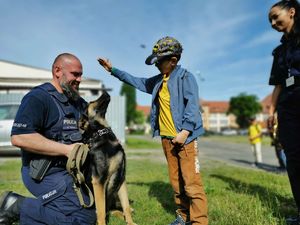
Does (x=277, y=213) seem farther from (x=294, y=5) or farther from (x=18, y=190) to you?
(x=18, y=190)

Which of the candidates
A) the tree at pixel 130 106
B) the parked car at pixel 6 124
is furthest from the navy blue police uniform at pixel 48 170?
the tree at pixel 130 106

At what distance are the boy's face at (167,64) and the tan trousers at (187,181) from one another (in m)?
0.79

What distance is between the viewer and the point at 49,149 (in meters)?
2.89

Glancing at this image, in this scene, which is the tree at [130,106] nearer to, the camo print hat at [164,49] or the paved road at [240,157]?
the paved road at [240,157]

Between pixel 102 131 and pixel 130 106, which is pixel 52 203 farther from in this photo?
pixel 130 106

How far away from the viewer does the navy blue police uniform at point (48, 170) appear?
3.01 m

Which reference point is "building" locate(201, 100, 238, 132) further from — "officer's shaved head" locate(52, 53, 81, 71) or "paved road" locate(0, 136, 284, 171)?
"officer's shaved head" locate(52, 53, 81, 71)

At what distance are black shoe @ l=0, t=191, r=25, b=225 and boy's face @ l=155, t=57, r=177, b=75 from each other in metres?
2.03

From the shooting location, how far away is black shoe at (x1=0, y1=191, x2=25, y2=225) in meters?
3.38

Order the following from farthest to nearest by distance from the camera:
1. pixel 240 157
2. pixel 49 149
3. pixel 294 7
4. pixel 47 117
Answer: pixel 240 157 → pixel 294 7 → pixel 47 117 → pixel 49 149

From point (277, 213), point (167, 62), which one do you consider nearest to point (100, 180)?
point (167, 62)

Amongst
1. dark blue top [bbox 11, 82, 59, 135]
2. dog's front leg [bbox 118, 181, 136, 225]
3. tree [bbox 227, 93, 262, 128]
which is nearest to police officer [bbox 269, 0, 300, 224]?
dog's front leg [bbox 118, 181, 136, 225]

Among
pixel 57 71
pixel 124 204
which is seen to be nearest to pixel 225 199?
pixel 124 204

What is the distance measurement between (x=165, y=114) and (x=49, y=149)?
4.59 ft
